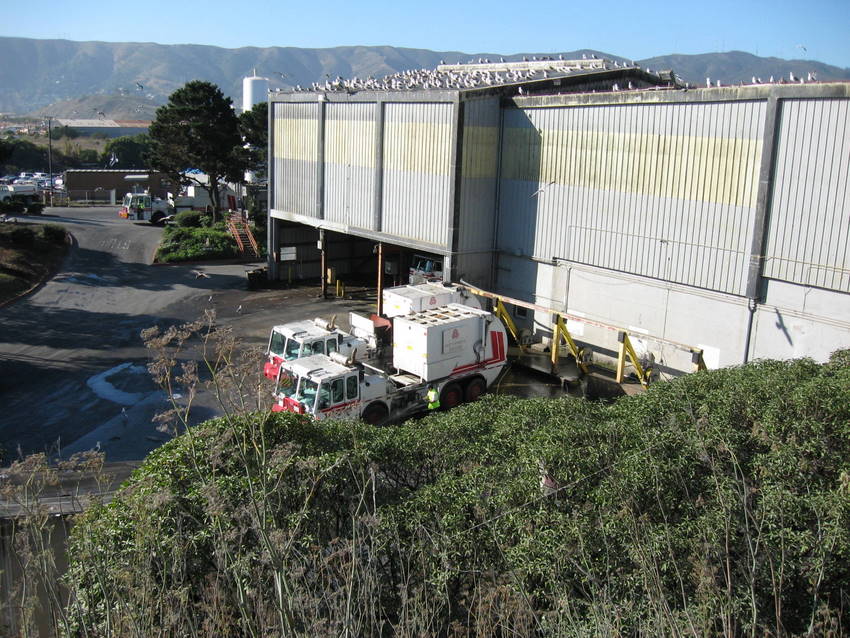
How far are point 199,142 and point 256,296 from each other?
15964 mm

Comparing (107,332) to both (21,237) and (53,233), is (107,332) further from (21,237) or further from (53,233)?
(53,233)

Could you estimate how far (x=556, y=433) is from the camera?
1127cm

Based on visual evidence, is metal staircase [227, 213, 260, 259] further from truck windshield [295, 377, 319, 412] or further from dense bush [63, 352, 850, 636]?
dense bush [63, 352, 850, 636]

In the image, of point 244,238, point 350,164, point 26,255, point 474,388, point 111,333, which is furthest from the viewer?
point 244,238

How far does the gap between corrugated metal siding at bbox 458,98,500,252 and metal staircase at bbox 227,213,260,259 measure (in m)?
19.1

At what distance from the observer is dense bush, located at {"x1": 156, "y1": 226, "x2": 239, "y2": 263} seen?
40.9 meters

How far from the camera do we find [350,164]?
3231 cm

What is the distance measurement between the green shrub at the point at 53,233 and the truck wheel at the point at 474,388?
93.5 ft

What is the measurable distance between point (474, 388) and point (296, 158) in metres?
18.6

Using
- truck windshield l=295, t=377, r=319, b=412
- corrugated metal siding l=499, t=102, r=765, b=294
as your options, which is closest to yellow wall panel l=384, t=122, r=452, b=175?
corrugated metal siding l=499, t=102, r=765, b=294

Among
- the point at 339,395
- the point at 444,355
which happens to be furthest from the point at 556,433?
the point at 444,355

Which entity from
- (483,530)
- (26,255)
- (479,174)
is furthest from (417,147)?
(483,530)

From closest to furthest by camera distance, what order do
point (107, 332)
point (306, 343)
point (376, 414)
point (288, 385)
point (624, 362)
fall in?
point (288, 385), point (376, 414), point (306, 343), point (624, 362), point (107, 332)

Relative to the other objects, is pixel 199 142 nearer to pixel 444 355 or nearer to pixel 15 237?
pixel 15 237
